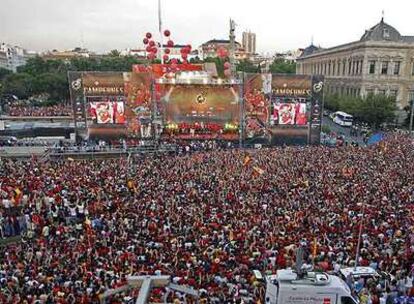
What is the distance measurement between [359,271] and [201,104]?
25.7 metres

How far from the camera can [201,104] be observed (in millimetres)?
35250

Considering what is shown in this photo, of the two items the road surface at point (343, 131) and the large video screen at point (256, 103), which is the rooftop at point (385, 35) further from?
the large video screen at point (256, 103)

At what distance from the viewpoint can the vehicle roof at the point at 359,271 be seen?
35.8 ft

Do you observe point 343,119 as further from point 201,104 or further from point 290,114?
point 201,104

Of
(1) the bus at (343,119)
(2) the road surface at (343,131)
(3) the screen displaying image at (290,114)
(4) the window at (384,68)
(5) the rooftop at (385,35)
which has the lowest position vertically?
(2) the road surface at (343,131)

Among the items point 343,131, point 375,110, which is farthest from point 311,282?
point 343,131

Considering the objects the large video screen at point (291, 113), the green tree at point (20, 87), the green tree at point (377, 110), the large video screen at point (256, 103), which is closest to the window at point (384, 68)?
the green tree at point (377, 110)

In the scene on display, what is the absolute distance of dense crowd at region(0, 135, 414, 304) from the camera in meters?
10.6

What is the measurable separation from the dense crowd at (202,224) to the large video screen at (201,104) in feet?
37.1

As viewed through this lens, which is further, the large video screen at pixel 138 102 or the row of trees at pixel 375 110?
the row of trees at pixel 375 110

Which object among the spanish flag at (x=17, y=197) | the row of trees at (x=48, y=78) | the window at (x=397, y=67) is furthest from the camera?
the row of trees at (x=48, y=78)

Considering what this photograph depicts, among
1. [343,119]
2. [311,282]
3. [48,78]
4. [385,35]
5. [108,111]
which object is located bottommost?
[343,119]

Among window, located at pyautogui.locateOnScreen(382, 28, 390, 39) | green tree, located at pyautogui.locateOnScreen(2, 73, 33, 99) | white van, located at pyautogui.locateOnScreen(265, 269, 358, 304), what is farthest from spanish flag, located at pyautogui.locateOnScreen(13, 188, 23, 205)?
green tree, located at pyautogui.locateOnScreen(2, 73, 33, 99)

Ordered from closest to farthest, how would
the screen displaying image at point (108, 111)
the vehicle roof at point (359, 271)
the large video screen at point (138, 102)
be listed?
the vehicle roof at point (359, 271) → the large video screen at point (138, 102) → the screen displaying image at point (108, 111)
